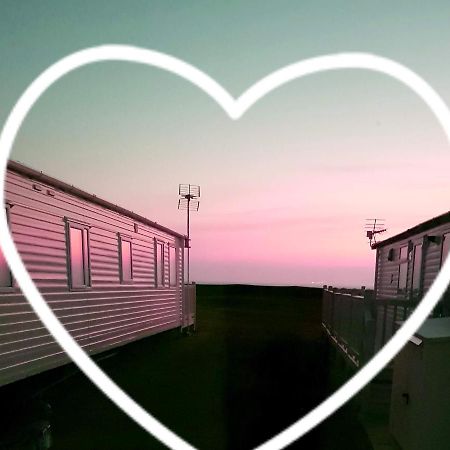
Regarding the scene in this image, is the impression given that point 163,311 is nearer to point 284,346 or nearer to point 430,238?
point 284,346

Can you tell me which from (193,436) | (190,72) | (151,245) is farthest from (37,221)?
(151,245)

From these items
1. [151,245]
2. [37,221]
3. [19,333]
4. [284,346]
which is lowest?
[284,346]

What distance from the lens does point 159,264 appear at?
13.6m

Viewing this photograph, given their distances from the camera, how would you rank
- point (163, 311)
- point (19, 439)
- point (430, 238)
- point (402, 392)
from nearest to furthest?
1. point (19, 439)
2. point (402, 392)
3. point (430, 238)
4. point (163, 311)

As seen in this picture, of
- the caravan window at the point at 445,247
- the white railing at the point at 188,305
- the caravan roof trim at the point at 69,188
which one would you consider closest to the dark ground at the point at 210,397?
the white railing at the point at 188,305

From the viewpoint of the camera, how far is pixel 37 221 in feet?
24.0

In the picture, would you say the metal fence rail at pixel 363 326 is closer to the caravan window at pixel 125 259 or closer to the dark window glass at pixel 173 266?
the caravan window at pixel 125 259

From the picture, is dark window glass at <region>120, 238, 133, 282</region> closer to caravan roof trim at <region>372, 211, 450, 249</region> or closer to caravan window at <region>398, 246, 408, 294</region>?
caravan roof trim at <region>372, 211, 450, 249</region>

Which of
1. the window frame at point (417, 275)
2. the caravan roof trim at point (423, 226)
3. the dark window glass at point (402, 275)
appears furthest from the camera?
the dark window glass at point (402, 275)

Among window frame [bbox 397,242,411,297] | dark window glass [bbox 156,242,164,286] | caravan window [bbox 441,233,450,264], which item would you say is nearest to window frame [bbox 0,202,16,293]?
dark window glass [bbox 156,242,164,286]

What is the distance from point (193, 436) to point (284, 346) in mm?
7431

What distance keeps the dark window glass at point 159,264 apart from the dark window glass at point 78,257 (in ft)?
14.5

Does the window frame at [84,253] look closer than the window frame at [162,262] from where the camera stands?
Yes

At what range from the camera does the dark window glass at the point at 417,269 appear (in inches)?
408
